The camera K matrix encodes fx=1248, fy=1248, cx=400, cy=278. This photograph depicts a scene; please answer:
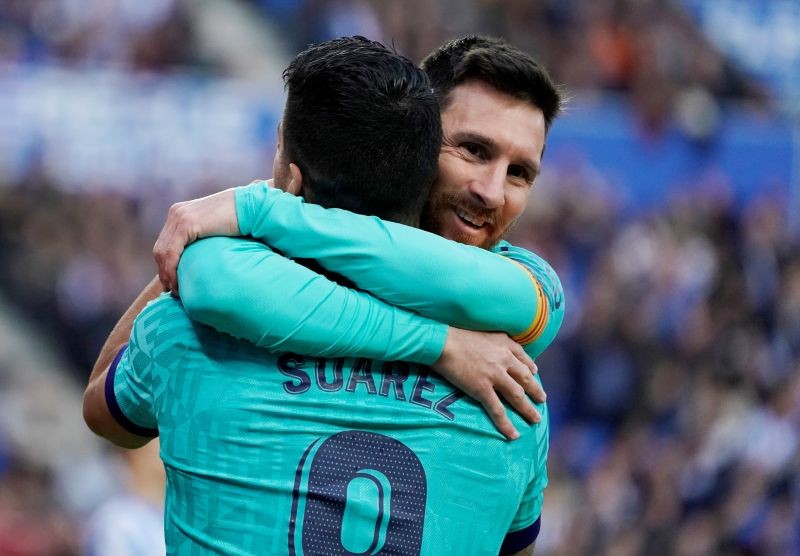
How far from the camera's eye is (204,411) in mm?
1915

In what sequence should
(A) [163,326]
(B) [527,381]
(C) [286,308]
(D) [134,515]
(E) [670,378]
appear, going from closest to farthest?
(C) [286,308] → (A) [163,326] → (B) [527,381] → (D) [134,515] → (E) [670,378]

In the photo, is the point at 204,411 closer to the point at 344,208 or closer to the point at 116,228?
the point at 344,208

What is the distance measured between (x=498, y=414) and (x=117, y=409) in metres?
0.64

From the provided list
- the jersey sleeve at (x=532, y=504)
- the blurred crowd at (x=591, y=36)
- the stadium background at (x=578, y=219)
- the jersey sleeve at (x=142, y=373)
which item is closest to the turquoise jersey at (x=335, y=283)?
the jersey sleeve at (x=142, y=373)

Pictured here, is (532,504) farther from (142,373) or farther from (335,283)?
(142,373)

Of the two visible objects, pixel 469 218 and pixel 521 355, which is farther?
pixel 469 218

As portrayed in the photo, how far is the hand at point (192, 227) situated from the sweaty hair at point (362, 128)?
0.13m

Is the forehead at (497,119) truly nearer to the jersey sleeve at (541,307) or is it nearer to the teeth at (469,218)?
the teeth at (469,218)

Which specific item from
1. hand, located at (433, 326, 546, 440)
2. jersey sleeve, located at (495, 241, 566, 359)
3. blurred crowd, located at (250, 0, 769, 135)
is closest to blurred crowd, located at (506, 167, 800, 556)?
blurred crowd, located at (250, 0, 769, 135)

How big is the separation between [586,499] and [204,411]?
6315 millimetres

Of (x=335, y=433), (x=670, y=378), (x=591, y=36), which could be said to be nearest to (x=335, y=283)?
(x=335, y=433)

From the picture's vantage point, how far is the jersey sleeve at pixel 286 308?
184cm

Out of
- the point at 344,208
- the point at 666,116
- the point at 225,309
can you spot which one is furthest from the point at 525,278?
the point at 666,116

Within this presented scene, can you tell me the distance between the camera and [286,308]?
6.06 feet
